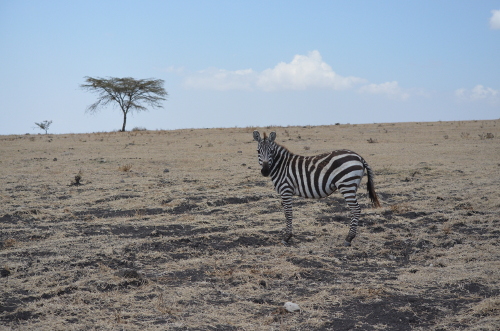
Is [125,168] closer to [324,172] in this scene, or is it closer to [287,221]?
[287,221]

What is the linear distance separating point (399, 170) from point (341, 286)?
33.7 feet

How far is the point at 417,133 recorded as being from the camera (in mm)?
28391

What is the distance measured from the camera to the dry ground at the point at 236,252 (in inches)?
218

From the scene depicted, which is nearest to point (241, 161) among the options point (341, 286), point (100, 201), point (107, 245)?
point (100, 201)

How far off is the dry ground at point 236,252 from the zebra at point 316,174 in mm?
707

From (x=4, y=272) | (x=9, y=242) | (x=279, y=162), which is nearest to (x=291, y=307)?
(x=279, y=162)

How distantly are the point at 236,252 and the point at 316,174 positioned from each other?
2.20 metres

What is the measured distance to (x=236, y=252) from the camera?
8188 millimetres

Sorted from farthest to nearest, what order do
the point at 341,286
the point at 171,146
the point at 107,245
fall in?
the point at 171,146, the point at 107,245, the point at 341,286

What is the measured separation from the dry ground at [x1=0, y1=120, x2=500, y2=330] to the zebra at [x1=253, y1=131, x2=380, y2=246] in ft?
2.32

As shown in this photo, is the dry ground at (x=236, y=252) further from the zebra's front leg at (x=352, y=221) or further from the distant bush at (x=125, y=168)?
the zebra's front leg at (x=352, y=221)

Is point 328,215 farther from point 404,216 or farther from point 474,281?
point 474,281

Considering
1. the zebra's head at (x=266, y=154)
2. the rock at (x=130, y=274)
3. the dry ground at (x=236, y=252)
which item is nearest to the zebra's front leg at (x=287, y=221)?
the dry ground at (x=236, y=252)

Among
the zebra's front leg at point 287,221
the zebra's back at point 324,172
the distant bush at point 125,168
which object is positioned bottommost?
the zebra's front leg at point 287,221
